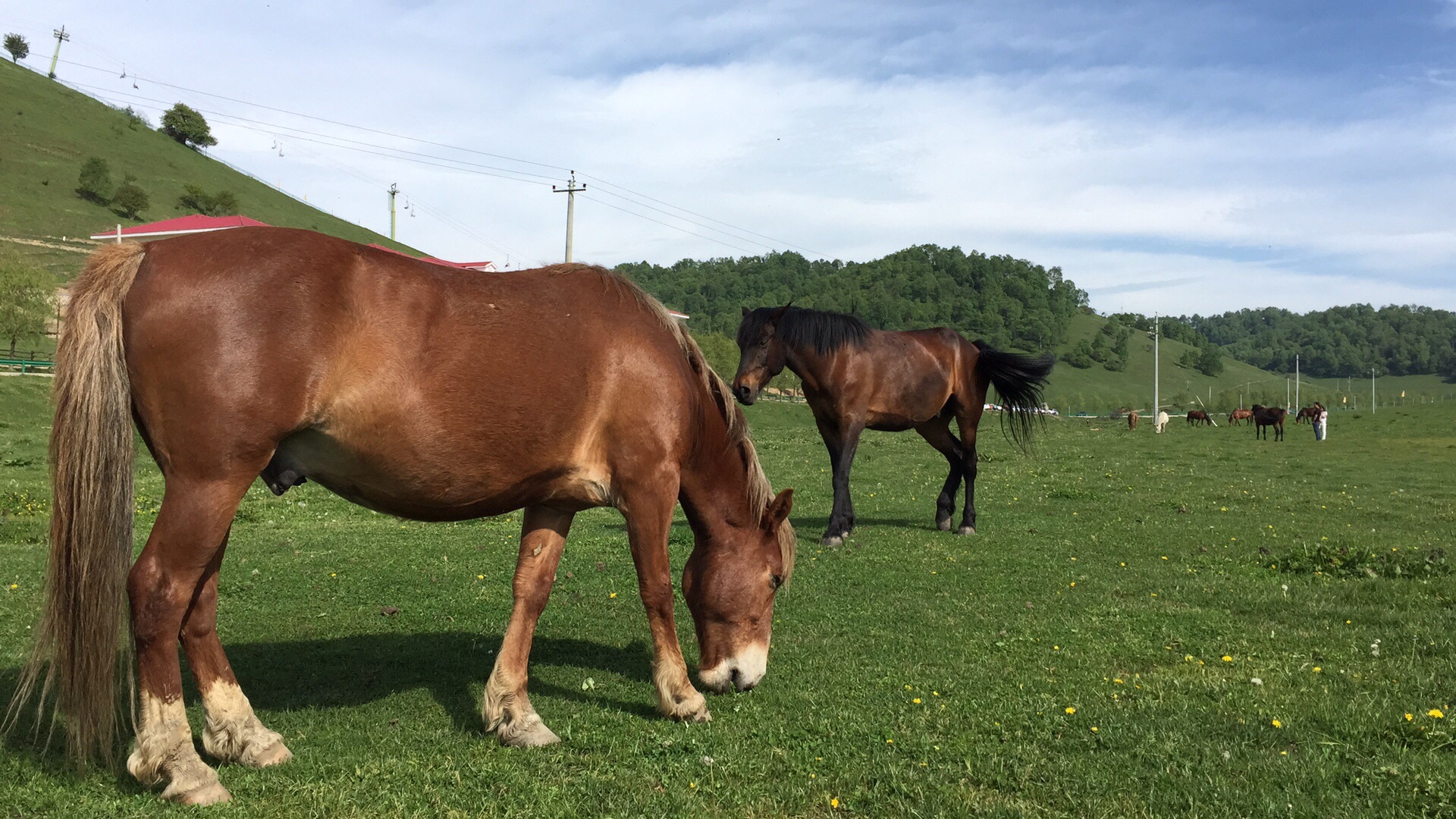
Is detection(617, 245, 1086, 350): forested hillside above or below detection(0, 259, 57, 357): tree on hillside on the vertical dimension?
above

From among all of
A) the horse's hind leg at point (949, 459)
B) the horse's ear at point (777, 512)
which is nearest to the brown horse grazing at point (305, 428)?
the horse's ear at point (777, 512)

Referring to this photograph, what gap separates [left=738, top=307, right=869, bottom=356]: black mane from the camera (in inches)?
476

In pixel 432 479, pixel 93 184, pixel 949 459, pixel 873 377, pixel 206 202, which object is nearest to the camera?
pixel 432 479

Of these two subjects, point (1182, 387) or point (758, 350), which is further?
point (1182, 387)

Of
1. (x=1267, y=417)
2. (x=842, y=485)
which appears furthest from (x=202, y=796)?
(x=1267, y=417)

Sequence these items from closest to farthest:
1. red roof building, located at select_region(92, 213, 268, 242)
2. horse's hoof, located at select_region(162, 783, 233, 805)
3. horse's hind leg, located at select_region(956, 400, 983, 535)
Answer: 1. horse's hoof, located at select_region(162, 783, 233, 805)
2. horse's hind leg, located at select_region(956, 400, 983, 535)
3. red roof building, located at select_region(92, 213, 268, 242)

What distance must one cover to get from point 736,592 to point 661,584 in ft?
2.08

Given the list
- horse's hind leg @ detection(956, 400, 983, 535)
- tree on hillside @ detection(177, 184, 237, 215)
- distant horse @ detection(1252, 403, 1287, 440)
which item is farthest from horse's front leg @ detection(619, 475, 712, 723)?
tree on hillside @ detection(177, 184, 237, 215)

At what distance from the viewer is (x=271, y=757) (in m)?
4.39

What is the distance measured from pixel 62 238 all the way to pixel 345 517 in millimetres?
72932

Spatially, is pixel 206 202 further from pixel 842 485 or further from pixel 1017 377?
A: pixel 842 485

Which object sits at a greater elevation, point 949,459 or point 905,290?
point 905,290

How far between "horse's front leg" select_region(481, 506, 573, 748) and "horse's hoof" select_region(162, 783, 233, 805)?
1325mm

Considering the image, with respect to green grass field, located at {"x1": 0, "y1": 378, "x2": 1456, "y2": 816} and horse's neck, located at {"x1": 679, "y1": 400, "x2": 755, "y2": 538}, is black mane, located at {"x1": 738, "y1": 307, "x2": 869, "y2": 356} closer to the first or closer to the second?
green grass field, located at {"x1": 0, "y1": 378, "x2": 1456, "y2": 816}
